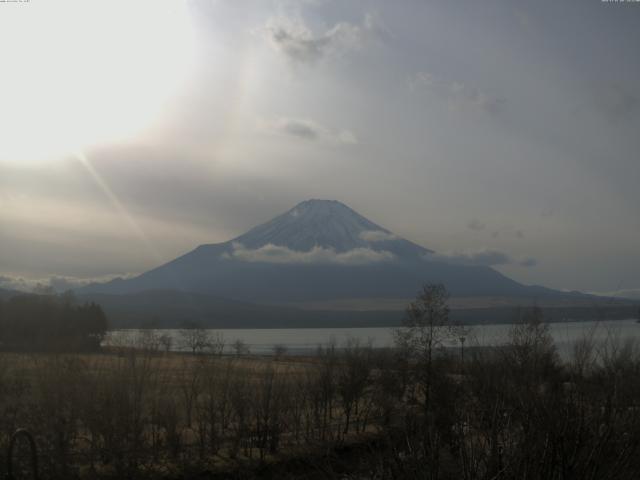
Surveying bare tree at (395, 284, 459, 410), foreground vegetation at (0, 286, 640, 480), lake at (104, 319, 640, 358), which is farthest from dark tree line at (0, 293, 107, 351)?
foreground vegetation at (0, 286, 640, 480)

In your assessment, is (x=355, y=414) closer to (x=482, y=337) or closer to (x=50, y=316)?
(x=482, y=337)

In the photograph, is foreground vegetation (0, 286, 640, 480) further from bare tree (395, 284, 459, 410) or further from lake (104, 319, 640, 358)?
lake (104, 319, 640, 358)

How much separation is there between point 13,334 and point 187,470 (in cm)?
3083

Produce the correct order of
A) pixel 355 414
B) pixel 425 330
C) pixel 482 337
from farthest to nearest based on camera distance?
pixel 425 330
pixel 355 414
pixel 482 337

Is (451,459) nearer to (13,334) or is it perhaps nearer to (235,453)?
(235,453)

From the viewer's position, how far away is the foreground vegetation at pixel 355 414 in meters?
5.61

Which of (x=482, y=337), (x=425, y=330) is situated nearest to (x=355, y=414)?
(x=425, y=330)

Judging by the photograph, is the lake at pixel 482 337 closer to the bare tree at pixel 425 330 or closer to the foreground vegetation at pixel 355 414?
the foreground vegetation at pixel 355 414

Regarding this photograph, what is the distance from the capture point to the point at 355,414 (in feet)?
106

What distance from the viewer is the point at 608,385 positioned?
776 cm

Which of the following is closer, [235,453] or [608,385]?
[608,385]

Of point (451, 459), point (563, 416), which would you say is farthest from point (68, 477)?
point (563, 416)

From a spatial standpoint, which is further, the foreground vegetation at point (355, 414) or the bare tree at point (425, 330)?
the bare tree at point (425, 330)

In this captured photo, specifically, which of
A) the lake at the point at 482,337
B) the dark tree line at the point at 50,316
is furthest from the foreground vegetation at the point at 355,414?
the dark tree line at the point at 50,316
